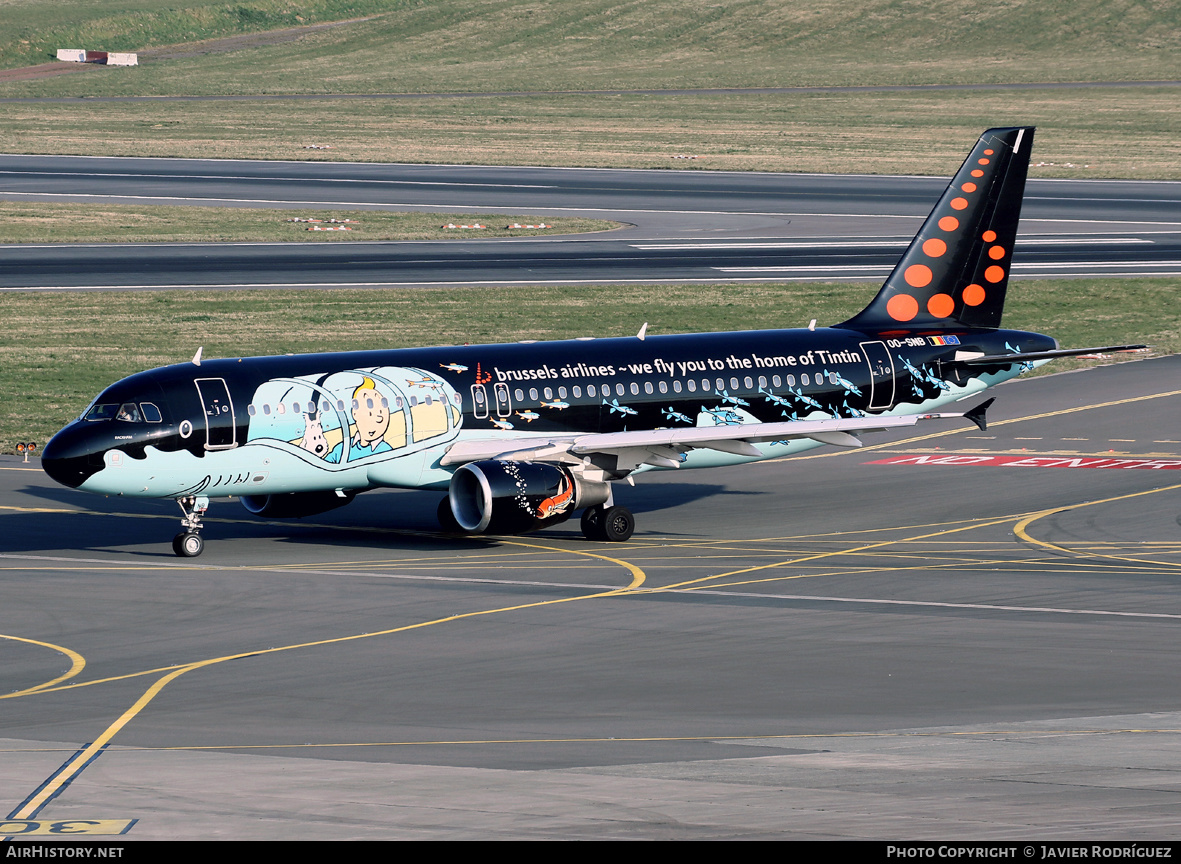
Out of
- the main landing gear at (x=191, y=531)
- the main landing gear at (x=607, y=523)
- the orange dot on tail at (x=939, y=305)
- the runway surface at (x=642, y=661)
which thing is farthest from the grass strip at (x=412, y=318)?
the main landing gear at (x=607, y=523)

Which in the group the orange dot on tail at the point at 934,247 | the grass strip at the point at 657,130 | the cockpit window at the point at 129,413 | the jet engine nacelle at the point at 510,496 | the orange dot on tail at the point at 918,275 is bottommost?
the jet engine nacelle at the point at 510,496

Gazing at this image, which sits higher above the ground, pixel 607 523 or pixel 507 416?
pixel 507 416

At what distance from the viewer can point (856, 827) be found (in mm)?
17922

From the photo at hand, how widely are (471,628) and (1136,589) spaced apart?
45.5 feet

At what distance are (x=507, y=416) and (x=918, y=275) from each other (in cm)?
1421

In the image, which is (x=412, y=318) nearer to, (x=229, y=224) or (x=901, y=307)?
A: (x=901, y=307)

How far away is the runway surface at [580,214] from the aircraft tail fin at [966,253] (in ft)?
108

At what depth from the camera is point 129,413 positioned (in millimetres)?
41094

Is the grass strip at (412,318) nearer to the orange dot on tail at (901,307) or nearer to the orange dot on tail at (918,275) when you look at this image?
the orange dot on tail at (901,307)

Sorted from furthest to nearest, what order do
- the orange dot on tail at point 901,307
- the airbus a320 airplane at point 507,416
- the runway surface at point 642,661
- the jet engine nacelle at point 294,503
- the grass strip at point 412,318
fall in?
the grass strip at point 412,318 → the orange dot on tail at point 901,307 → the jet engine nacelle at point 294,503 → the airbus a320 airplane at point 507,416 → the runway surface at point 642,661

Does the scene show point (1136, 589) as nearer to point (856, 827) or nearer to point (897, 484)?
point (897, 484)

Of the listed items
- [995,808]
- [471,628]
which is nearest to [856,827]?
[995,808]

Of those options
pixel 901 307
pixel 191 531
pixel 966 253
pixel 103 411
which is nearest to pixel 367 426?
pixel 191 531

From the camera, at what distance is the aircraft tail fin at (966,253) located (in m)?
51.7
